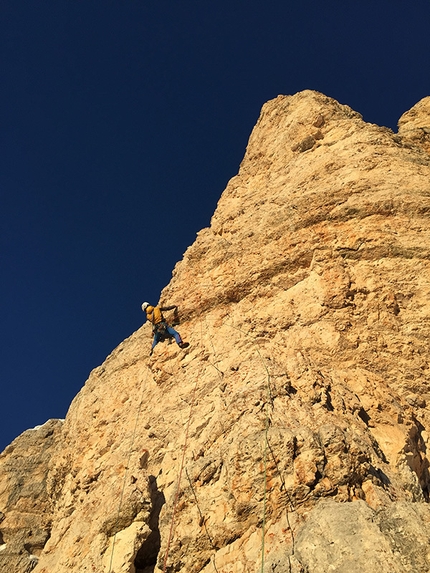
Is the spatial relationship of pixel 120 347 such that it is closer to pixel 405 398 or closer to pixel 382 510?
pixel 405 398

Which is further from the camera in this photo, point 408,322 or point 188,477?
point 408,322

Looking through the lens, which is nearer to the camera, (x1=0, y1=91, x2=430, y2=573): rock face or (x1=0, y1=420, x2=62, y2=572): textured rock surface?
(x1=0, y1=91, x2=430, y2=573): rock face

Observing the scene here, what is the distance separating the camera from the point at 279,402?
7.41 meters

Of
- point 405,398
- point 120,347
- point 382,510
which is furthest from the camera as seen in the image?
point 120,347

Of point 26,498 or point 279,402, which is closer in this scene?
point 279,402

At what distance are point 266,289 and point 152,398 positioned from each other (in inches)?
149

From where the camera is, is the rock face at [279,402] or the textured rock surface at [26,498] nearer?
the rock face at [279,402]

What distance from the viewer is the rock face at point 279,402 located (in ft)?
19.6

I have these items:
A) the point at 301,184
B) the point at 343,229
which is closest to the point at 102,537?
the point at 343,229

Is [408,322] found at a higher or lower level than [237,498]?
higher

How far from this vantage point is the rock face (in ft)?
19.6

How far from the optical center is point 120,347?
16188mm

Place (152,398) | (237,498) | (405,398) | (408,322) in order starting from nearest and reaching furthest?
(237,498) → (405,398) → (408,322) → (152,398)

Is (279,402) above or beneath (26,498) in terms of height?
beneath
